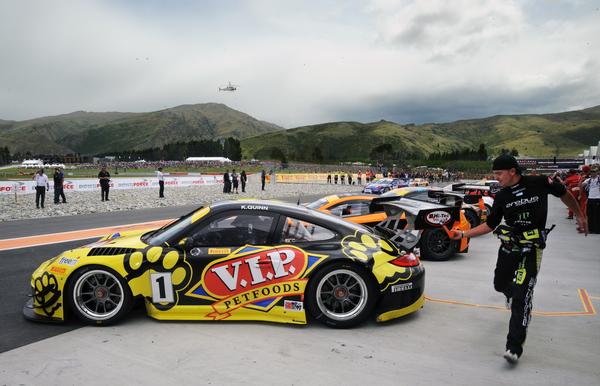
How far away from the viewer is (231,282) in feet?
15.0

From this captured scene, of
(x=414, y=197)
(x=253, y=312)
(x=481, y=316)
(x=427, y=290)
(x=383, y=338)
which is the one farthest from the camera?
(x=414, y=197)

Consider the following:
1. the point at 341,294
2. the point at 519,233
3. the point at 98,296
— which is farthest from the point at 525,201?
the point at 98,296

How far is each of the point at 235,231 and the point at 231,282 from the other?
541mm

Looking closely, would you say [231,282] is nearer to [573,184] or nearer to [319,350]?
[319,350]

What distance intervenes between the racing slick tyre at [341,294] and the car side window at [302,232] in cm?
36

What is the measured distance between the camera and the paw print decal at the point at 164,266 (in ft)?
14.9

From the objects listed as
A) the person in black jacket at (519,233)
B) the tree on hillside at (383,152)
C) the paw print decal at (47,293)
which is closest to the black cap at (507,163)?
the person in black jacket at (519,233)

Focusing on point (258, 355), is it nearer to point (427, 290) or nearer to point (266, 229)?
point (266, 229)

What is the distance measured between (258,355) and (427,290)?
3.01 meters

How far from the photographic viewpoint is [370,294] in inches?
179

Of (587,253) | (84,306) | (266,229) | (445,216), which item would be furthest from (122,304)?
(587,253)

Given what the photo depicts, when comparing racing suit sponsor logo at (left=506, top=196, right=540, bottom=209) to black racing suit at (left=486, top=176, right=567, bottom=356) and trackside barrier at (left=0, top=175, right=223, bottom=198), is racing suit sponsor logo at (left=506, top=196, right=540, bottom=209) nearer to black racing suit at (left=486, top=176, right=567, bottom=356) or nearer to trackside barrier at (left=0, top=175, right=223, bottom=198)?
black racing suit at (left=486, top=176, right=567, bottom=356)

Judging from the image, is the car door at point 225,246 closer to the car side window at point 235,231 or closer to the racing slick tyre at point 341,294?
the car side window at point 235,231

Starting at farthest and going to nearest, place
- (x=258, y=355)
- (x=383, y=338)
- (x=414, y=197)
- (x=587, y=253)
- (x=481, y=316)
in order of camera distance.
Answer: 1. (x=414, y=197)
2. (x=587, y=253)
3. (x=481, y=316)
4. (x=383, y=338)
5. (x=258, y=355)
